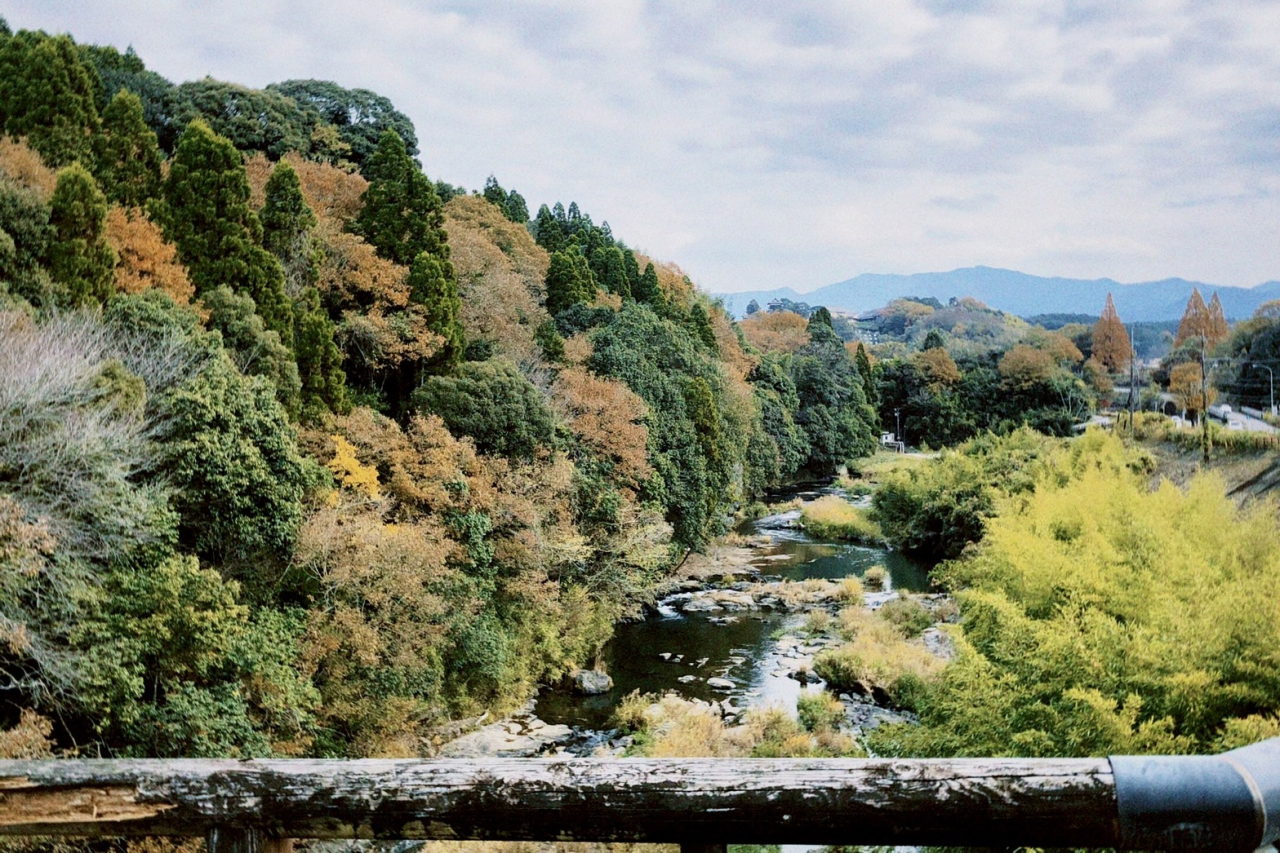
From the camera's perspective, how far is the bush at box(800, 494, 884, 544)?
104ft

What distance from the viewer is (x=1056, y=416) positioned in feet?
150

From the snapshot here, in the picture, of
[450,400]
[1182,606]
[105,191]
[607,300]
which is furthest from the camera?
[607,300]

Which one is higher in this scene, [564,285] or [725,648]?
[564,285]

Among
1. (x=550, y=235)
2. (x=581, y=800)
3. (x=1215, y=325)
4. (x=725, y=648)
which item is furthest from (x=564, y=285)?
(x=581, y=800)

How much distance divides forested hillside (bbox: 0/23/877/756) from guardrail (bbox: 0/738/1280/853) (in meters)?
7.86

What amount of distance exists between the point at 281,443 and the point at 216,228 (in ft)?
18.7

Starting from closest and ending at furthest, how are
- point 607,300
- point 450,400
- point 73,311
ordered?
1. point 73,311
2. point 450,400
3. point 607,300

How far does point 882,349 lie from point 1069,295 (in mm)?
106381

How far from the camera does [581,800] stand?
1339 mm

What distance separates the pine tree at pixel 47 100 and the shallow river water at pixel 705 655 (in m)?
13.2

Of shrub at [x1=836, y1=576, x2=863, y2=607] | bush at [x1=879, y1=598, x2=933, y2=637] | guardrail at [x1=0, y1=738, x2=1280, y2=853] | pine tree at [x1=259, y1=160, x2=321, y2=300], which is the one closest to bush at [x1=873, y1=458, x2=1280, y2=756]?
bush at [x1=879, y1=598, x2=933, y2=637]

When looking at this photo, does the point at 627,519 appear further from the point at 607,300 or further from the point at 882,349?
the point at 882,349

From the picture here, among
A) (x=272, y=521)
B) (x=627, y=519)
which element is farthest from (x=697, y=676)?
(x=272, y=521)

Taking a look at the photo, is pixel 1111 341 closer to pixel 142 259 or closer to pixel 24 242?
pixel 142 259
